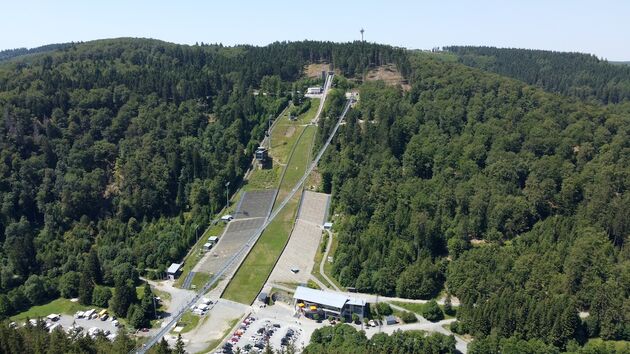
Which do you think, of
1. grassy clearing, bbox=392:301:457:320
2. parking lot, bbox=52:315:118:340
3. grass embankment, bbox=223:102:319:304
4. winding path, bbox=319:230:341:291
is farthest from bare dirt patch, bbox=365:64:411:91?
parking lot, bbox=52:315:118:340

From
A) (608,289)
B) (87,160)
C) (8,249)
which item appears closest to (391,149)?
(608,289)

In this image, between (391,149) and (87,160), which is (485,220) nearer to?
(391,149)

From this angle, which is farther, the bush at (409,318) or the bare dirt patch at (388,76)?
the bare dirt patch at (388,76)

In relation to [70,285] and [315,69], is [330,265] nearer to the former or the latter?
[70,285]

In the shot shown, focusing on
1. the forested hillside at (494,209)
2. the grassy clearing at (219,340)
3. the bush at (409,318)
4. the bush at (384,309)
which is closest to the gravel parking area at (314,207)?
the forested hillside at (494,209)

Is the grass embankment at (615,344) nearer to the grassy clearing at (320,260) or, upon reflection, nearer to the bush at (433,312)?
the bush at (433,312)

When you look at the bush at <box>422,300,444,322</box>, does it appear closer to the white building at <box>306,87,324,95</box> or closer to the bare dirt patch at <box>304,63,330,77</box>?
the white building at <box>306,87,324,95</box>
